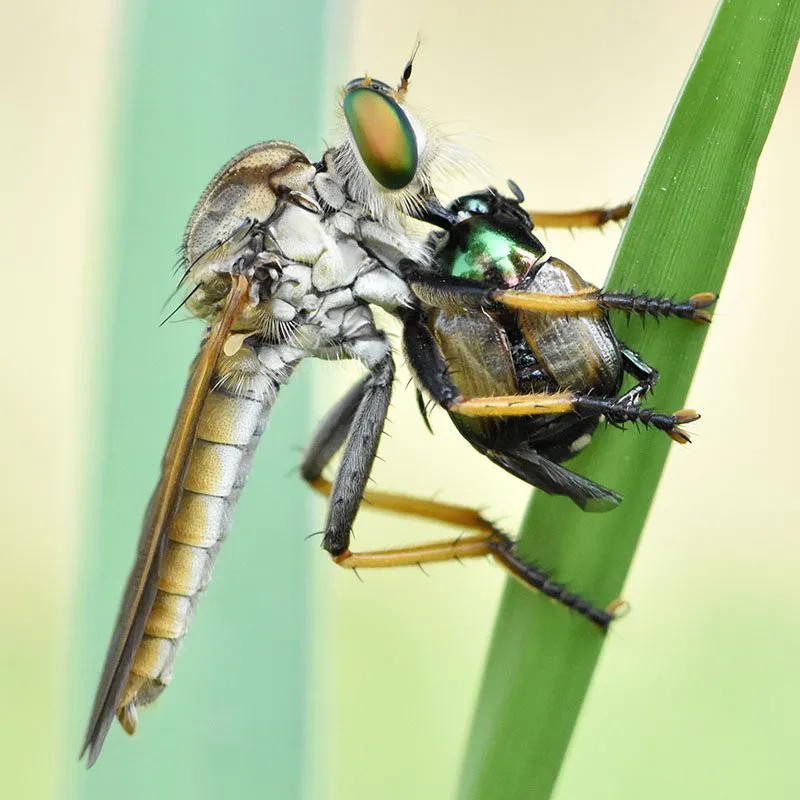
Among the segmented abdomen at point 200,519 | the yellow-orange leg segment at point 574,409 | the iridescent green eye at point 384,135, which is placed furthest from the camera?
the segmented abdomen at point 200,519

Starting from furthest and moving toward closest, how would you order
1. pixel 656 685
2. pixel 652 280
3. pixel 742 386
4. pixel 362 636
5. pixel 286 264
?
1. pixel 742 386
2. pixel 362 636
3. pixel 656 685
4. pixel 286 264
5. pixel 652 280

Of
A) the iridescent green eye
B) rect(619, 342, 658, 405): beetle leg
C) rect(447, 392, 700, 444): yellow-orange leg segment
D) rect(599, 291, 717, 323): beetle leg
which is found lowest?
rect(447, 392, 700, 444): yellow-orange leg segment

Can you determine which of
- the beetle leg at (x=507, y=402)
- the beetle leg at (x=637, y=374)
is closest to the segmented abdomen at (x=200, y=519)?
the beetle leg at (x=507, y=402)

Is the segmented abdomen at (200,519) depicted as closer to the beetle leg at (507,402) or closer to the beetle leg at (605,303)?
the beetle leg at (507,402)

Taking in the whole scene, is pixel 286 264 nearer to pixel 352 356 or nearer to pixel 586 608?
pixel 352 356

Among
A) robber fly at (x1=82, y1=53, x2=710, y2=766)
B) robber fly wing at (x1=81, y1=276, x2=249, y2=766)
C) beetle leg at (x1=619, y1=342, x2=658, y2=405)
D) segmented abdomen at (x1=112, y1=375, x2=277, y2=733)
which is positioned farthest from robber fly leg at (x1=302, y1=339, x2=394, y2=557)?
beetle leg at (x1=619, y1=342, x2=658, y2=405)

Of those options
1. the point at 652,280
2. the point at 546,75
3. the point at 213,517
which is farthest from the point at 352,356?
the point at 546,75

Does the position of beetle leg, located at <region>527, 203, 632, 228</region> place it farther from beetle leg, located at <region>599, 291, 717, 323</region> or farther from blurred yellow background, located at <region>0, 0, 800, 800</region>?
beetle leg, located at <region>599, 291, 717, 323</region>
